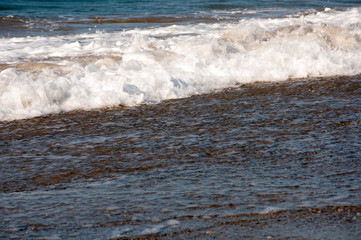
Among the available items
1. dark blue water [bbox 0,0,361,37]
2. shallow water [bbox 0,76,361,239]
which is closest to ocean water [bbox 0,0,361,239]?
shallow water [bbox 0,76,361,239]

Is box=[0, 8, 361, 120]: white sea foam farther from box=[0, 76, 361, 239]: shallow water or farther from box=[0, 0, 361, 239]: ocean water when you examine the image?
box=[0, 76, 361, 239]: shallow water

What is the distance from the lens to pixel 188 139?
4188 mm

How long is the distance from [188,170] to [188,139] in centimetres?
75

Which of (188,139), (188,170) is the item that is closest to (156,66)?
(188,139)

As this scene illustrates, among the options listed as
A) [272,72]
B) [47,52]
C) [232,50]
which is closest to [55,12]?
[47,52]

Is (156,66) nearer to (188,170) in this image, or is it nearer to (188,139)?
(188,139)

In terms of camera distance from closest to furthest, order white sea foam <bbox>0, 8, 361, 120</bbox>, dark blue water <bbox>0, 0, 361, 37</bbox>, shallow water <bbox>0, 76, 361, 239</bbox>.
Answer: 1. shallow water <bbox>0, 76, 361, 239</bbox>
2. white sea foam <bbox>0, 8, 361, 120</bbox>
3. dark blue water <bbox>0, 0, 361, 37</bbox>

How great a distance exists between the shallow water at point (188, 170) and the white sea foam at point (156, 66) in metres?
0.41

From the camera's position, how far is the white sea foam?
557cm

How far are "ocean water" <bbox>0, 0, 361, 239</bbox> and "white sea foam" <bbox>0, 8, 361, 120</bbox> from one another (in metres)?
0.02

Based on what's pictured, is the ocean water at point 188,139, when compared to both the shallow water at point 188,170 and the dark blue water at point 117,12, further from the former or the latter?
the dark blue water at point 117,12

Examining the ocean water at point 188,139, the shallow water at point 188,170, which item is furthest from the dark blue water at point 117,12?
the shallow water at point 188,170

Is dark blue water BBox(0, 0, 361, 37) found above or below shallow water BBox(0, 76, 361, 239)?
above

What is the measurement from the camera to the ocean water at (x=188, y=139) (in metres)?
2.70
